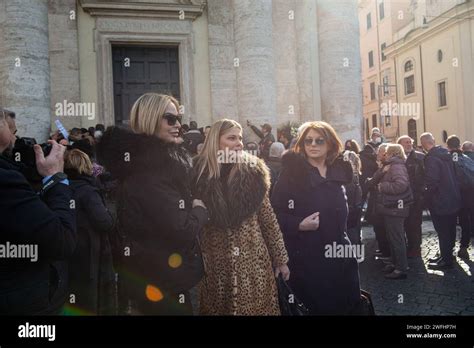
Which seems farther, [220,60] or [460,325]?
[220,60]

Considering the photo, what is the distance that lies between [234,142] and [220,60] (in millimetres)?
10001

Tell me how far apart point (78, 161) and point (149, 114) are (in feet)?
5.11

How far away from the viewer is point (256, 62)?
11.2 metres

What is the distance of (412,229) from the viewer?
675 centimetres

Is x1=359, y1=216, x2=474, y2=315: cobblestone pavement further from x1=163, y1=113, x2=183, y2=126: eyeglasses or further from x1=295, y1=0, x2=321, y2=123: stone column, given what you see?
x1=295, y1=0, x2=321, y2=123: stone column

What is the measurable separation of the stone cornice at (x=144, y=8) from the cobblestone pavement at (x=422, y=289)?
885 cm

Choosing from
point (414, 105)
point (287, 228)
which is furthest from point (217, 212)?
point (414, 105)

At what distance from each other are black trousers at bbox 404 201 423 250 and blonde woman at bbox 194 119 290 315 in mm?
4388

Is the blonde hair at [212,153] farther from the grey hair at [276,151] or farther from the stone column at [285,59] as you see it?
the stone column at [285,59]

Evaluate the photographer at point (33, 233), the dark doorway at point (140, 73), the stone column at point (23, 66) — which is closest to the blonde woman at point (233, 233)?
the photographer at point (33, 233)

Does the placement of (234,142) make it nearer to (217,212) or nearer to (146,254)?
(217,212)

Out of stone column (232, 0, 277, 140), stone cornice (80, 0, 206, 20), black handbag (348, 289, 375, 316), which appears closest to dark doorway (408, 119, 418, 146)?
stone column (232, 0, 277, 140)

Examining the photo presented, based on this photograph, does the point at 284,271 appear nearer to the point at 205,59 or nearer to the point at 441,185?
the point at 441,185

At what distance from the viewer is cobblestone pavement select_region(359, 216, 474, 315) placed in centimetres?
456
